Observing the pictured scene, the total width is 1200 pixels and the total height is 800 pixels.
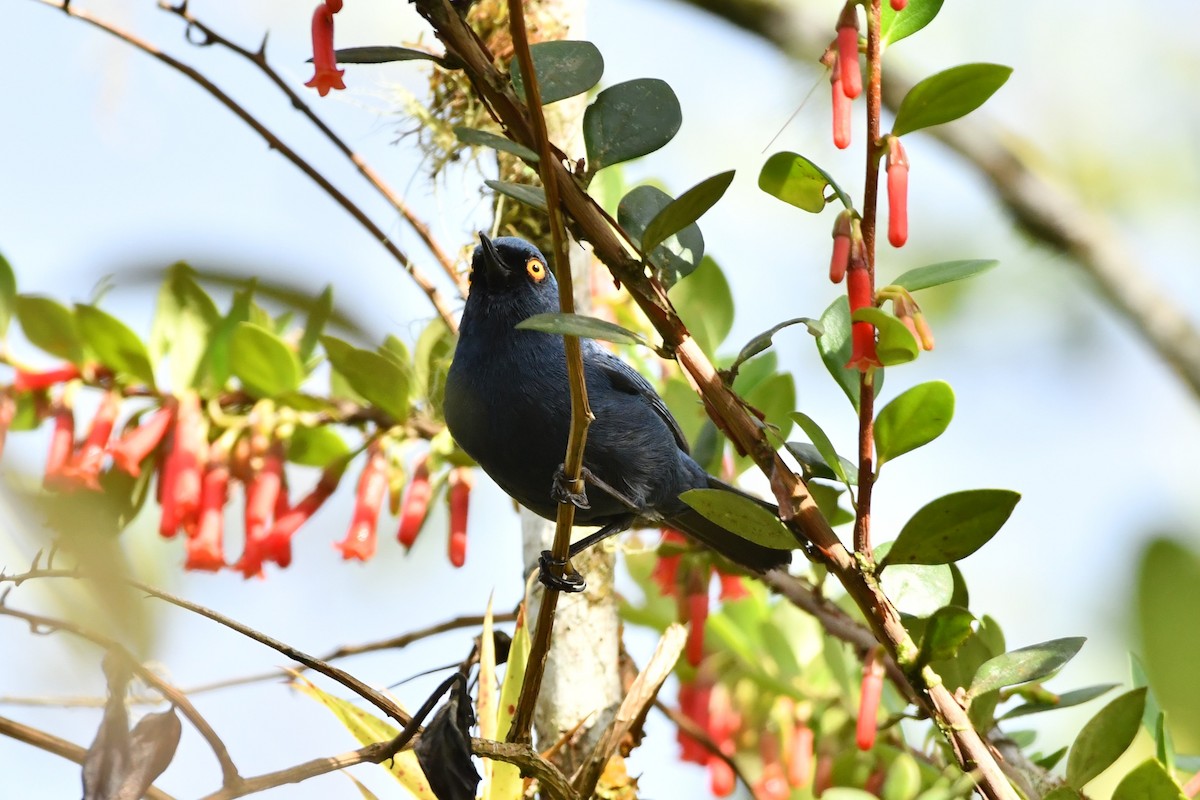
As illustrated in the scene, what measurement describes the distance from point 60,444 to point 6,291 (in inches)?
18.8

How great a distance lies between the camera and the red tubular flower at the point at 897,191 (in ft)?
5.74

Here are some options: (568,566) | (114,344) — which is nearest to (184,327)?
(114,344)

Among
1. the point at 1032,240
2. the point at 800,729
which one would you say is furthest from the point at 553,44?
the point at 1032,240

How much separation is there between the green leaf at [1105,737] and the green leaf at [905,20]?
1129 mm

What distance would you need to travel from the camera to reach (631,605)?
12.9ft

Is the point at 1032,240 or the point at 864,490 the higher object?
the point at 1032,240

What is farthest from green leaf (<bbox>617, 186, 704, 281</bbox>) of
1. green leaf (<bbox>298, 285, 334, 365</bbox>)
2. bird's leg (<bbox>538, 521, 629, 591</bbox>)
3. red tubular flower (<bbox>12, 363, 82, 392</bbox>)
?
red tubular flower (<bbox>12, 363, 82, 392</bbox>)

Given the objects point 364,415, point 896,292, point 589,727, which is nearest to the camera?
point 896,292

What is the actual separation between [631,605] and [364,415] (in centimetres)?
108

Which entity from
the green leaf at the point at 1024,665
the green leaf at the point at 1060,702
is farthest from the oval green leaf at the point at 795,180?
the green leaf at the point at 1060,702

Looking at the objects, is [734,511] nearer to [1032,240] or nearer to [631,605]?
[631,605]

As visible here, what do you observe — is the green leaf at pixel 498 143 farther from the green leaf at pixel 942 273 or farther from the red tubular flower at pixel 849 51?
the green leaf at pixel 942 273

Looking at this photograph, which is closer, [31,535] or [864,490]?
[31,535]

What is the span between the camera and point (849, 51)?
5.81 feet
